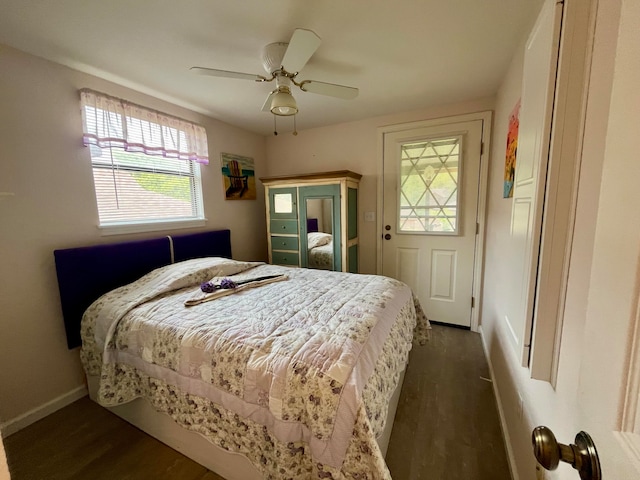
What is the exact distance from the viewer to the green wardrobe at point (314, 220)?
283 cm

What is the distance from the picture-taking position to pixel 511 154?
1.71 meters

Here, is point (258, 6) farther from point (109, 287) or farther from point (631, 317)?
point (109, 287)

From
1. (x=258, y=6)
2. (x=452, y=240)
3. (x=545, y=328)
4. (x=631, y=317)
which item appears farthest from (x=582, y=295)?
(x=452, y=240)

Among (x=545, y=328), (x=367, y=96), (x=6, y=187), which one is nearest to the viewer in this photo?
(x=545, y=328)

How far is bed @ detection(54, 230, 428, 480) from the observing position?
3.26 ft

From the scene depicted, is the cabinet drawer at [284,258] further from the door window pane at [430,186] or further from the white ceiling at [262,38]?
the white ceiling at [262,38]

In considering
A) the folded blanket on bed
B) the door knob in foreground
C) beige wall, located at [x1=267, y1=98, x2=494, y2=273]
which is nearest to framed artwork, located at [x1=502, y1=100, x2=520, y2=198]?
beige wall, located at [x1=267, y1=98, x2=494, y2=273]

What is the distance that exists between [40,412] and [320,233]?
2527 millimetres

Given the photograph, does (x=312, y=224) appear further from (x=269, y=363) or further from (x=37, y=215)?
(x=37, y=215)

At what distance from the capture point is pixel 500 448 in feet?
4.73

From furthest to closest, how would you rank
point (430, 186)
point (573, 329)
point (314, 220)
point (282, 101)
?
point (314, 220) → point (430, 186) → point (282, 101) → point (573, 329)

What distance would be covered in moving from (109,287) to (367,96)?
2633 millimetres

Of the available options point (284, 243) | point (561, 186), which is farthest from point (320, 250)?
point (561, 186)

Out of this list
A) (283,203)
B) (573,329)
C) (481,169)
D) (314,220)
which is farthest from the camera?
(283,203)
